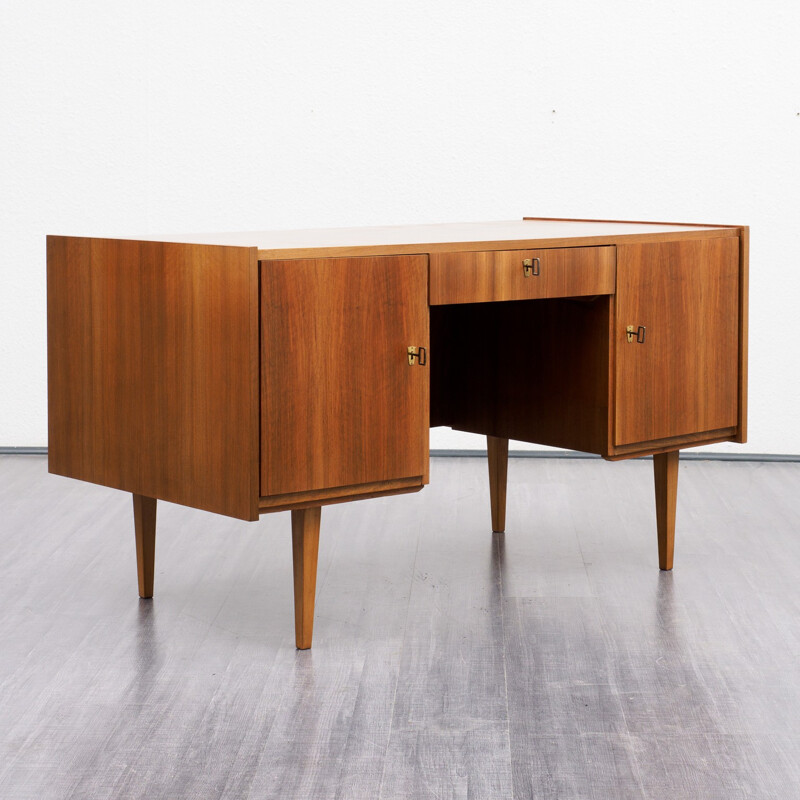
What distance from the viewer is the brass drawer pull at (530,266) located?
2324 millimetres

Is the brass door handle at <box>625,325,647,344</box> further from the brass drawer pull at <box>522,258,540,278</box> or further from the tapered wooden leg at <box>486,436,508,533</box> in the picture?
the tapered wooden leg at <box>486,436,508,533</box>

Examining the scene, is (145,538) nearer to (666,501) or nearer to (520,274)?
(520,274)

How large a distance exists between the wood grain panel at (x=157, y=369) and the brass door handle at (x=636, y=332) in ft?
2.79

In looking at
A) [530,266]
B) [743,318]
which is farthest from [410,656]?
[743,318]

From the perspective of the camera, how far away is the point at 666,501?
9.10 ft

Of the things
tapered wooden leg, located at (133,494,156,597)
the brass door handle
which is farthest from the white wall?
tapered wooden leg, located at (133,494,156,597)

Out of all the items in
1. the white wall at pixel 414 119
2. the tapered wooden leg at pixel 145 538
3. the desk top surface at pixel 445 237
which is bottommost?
the tapered wooden leg at pixel 145 538

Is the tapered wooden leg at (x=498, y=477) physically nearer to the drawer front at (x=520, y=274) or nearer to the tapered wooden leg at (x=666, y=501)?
the tapered wooden leg at (x=666, y=501)

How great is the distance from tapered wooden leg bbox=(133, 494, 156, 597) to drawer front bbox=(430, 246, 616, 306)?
0.75m

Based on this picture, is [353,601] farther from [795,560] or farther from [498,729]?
[795,560]

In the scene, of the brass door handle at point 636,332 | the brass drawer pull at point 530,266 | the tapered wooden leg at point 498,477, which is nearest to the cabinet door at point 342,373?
the brass drawer pull at point 530,266

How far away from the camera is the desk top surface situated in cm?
213

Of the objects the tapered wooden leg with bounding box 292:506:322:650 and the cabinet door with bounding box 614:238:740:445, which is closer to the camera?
the tapered wooden leg with bounding box 292:506:322:650

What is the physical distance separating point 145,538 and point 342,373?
2.19 feet
